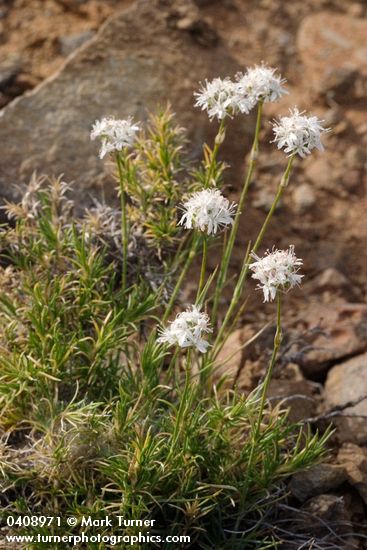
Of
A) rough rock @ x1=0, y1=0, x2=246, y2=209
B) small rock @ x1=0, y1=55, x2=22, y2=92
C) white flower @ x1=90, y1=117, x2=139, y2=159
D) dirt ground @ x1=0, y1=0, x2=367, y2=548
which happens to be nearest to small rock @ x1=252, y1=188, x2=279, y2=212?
dirt ground @ x1=0, y1=0, x2=367, y2=548

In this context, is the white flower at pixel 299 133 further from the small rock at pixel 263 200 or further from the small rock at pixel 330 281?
the small rock at pixel 263 200

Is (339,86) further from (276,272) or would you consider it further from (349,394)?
(276,272)

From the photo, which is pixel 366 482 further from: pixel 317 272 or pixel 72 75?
pixel 72 75

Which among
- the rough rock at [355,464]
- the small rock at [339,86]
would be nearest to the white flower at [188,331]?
the rough rock at [355,464]

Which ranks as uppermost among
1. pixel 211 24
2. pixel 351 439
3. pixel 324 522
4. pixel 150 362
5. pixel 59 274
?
pixel 211 24

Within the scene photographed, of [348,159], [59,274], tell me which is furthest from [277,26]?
[59,274]

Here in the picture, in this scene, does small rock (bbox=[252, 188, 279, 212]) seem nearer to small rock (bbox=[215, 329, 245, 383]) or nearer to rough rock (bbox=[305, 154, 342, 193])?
rough rock (bbox=[305, 154, 342, 193])
